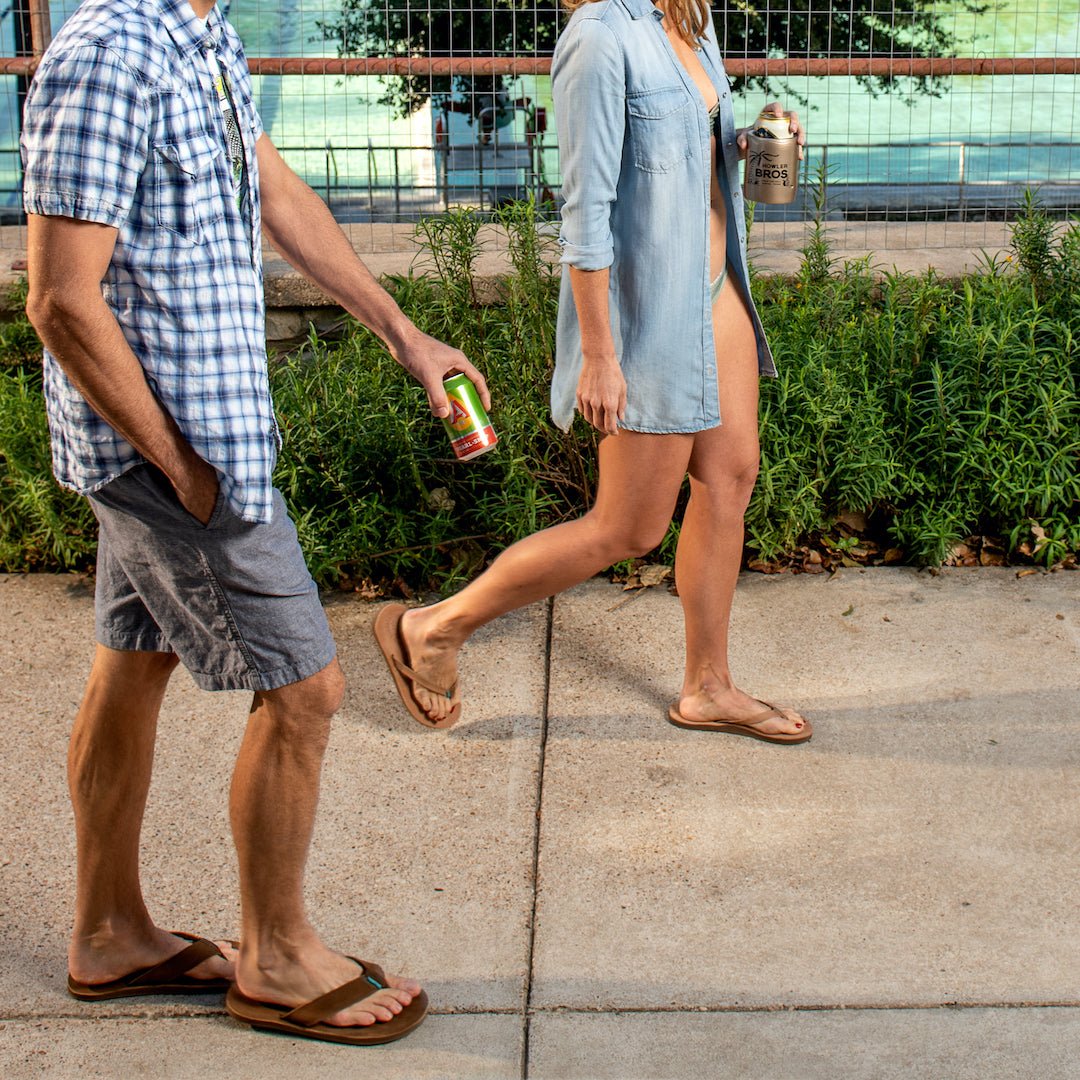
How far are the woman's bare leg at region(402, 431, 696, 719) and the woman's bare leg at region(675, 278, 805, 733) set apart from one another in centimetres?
10

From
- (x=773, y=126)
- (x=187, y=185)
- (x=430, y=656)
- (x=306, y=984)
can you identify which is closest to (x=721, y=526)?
(x=430, y=656)

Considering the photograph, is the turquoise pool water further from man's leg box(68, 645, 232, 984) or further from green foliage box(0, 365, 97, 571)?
man's leg box(68, 645, 232, 984)

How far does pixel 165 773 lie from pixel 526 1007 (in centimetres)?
128

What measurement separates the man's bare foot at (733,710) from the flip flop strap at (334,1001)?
1.33m

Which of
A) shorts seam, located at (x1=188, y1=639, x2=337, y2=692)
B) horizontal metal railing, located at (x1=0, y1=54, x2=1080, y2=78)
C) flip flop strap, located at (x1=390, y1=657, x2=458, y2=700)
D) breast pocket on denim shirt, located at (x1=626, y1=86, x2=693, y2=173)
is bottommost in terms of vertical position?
flip flop strap, located at (x1=390, y1=657, x2=458, y2=700)

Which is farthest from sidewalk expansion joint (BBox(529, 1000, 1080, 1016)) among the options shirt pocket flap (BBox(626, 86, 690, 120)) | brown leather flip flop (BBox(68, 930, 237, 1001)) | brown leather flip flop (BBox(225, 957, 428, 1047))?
shirt pocket flap (BBox(626, 86, 690, 120))

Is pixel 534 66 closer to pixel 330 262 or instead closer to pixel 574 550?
pixel 574 550

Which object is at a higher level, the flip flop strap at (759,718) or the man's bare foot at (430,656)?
the man's bare foot at (430,656)

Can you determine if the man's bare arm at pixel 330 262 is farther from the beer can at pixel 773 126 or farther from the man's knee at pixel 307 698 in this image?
the beer can at pixel 773 126

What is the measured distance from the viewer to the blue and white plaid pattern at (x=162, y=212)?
80.0 inches

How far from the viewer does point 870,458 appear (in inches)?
182

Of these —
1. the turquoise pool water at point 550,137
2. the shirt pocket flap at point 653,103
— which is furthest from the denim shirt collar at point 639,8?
the turquoise pool water at point 550,137

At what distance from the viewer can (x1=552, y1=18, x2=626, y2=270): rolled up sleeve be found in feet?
10.2

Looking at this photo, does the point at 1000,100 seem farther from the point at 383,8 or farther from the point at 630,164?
the point at 630,164
